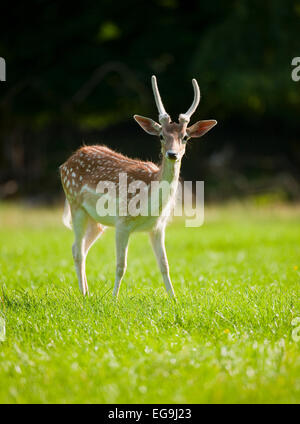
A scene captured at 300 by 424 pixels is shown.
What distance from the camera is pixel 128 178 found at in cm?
609

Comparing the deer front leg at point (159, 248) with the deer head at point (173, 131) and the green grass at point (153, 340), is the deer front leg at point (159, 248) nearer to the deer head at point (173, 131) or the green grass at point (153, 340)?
the green grass at point (153, 340)

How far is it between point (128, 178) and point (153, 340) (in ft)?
7.04

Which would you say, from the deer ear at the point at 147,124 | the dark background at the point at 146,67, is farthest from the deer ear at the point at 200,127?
the dark background at the point at 146,67

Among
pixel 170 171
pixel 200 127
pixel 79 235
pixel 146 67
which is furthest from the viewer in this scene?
pixel 146 67

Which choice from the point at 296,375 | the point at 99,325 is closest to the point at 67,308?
the point at 99,325

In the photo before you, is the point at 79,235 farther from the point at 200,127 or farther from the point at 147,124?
the point at 200,127

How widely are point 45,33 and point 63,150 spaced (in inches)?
324

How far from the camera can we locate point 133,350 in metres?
4.19

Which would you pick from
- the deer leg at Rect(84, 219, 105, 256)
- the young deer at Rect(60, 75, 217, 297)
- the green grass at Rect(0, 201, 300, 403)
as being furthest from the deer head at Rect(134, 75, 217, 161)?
the deer leg at Rect(84, 219, 105, 256)

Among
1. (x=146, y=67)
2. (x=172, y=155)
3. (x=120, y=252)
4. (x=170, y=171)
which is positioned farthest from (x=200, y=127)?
(x=146, y=67)

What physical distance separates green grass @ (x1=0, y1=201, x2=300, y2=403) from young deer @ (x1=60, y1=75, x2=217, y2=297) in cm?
42

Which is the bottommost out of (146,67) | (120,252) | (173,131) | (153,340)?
(153,340)

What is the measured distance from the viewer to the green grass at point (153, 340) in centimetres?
359

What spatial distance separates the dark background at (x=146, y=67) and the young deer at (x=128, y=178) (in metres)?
12.0
